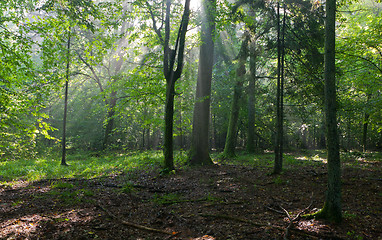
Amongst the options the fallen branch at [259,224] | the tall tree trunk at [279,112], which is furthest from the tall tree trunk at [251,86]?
the fallen branch at [259,224]

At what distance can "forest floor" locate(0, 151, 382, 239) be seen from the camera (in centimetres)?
408

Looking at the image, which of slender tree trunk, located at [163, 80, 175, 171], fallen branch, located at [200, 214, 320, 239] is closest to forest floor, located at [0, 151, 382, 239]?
fallen branch, located at [200, 214, 320, 239]

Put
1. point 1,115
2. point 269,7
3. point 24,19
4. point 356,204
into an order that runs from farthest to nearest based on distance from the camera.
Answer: point 269,7, point 24,19, point 1,115, point 356,204

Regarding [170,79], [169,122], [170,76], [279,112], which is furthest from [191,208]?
[170,76]

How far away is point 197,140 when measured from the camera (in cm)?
1134

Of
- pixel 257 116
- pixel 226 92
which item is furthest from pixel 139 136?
pixel 257 116

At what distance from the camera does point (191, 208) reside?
568 centimetres

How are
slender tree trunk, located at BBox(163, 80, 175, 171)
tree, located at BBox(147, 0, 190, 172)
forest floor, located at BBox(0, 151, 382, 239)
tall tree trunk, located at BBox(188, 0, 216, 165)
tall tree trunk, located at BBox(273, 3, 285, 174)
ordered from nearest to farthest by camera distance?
1. forest floor, located at BBox(0, 151, 382, 239)
2. tall tree trunk, located at BBox(273, 3, 285, 174)
3. tree, located at BBox(147, 0, 190, 172)
4. slender tree trunk, located at BBox(163, 80, 175, 171)
5. tall tree trunk, located at BBox(188, 0, 216, 165)

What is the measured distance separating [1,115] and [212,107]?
17.8 m

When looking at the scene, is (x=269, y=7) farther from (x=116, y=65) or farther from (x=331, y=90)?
(x=116, y=65)

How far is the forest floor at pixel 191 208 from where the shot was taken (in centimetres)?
408

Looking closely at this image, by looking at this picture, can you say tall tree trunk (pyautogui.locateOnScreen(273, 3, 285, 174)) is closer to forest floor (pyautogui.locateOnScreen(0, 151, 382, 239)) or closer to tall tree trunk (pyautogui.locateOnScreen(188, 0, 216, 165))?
forest floor (pyautogui.locateOnScreen(0, 151, 382, 239))

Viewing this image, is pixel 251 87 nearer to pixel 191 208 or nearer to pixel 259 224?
pixel 191 208

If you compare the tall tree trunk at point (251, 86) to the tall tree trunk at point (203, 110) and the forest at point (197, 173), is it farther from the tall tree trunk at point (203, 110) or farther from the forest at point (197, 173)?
the tall tree trunk at point (203, 110)
